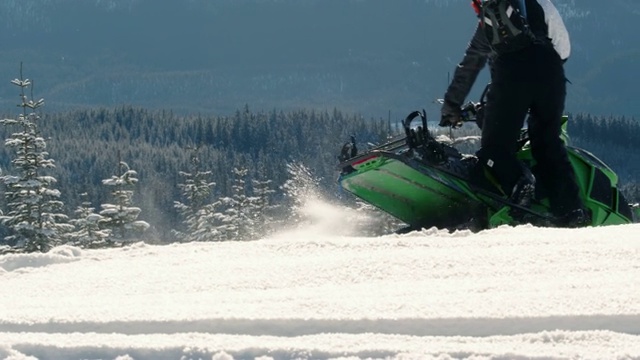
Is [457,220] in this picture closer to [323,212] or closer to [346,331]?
[323,212]

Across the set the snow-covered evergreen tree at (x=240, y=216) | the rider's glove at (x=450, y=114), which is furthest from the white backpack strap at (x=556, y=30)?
the snow-covered evergreen tree at (x=240, y=216)

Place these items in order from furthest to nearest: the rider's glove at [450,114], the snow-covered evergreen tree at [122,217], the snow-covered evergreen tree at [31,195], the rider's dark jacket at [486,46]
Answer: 1. the snow-covered evergreen tree at [122,217]
2. the snow-covered evergreen tree at [31,195]
3. the rider's glove at [450,114]
4. the rider's dark jacket at [486,46]

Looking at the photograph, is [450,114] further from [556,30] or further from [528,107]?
[556,30]

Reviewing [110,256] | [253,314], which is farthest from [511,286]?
[110,256]

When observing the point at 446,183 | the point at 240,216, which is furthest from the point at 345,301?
the point at 240,216

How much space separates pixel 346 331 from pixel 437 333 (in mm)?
348

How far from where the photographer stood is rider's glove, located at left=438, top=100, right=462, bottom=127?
7910mm

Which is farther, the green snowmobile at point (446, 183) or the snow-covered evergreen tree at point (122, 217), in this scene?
the snow-covered evergreen tree at point (122, 217)

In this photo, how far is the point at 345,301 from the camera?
365cm

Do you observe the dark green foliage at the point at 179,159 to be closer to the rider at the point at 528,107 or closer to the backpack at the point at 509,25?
the rider at the point at 528,107

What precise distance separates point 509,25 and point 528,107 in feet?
2.39

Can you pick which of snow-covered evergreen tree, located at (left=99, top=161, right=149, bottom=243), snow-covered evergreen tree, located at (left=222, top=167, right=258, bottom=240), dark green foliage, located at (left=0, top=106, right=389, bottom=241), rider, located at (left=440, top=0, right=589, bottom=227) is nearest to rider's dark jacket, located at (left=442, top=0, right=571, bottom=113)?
rider, located at (left=440, top=0, right=589, bottom=227)

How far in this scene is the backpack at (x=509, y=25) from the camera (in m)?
7.09

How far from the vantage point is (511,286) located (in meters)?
3.81
